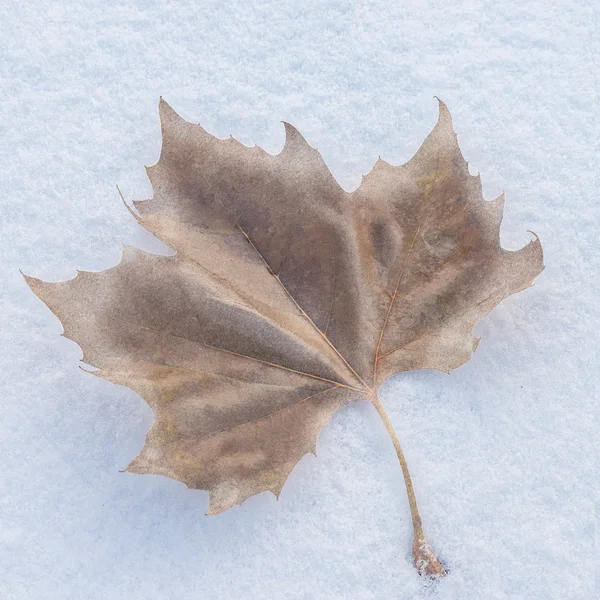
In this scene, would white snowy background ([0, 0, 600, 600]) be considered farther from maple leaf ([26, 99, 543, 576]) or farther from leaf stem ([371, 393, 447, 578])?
maple leaf ([26, 99, 543, 576])

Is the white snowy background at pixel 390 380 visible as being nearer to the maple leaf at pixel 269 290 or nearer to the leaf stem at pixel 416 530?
the leaf stem at pixel 416 530

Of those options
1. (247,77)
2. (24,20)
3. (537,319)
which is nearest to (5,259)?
(24,20)

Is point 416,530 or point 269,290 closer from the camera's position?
point 269,290

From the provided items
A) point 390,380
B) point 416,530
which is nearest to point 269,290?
point 390,380

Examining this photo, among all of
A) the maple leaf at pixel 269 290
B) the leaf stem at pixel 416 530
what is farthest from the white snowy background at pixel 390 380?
the maple leaf at pixel 269 290

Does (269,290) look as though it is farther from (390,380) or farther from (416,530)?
(416,530)

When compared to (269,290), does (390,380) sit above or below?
below
